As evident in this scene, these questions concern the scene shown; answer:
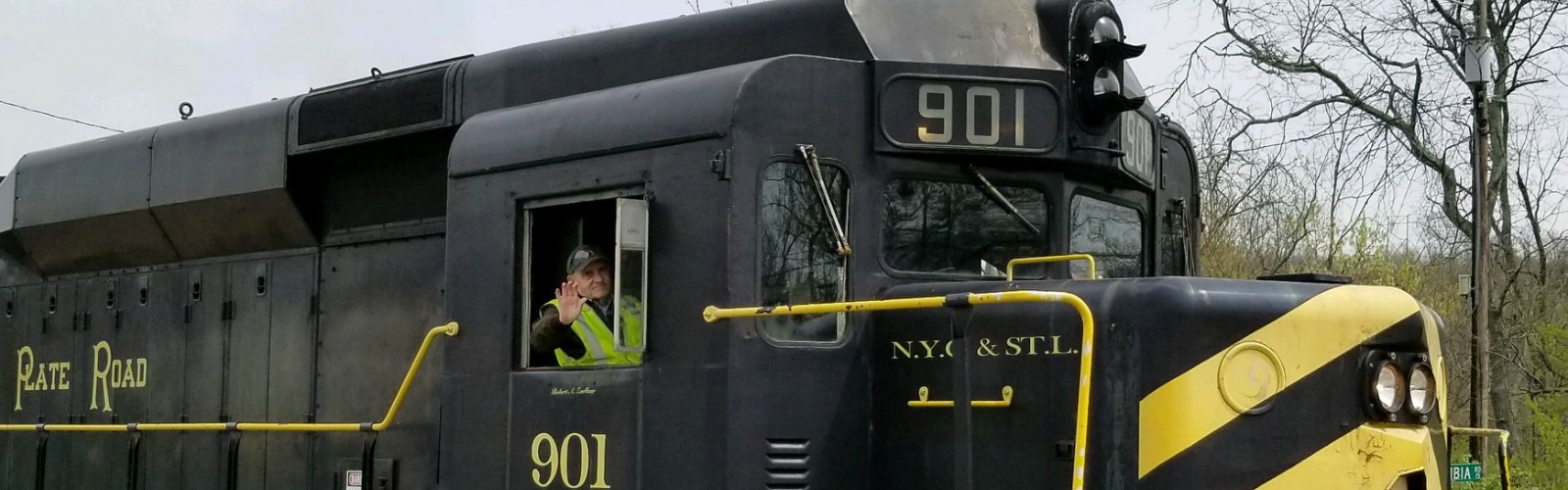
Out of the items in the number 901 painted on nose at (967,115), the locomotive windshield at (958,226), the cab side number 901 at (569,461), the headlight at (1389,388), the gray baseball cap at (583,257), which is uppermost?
the number 901 painted on nose at (967,115)

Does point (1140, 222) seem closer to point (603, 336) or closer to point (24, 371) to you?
point (603, 336)

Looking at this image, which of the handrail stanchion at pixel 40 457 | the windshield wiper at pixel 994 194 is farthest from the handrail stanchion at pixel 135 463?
the windshield wiper at pixel 994 194

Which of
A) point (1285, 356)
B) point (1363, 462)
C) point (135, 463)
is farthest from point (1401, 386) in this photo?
point (135, 463)

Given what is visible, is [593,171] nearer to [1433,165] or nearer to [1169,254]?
[1169,254]

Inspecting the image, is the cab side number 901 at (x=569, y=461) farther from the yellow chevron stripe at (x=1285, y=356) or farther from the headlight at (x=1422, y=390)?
the headlight at (x=1422, y=390)

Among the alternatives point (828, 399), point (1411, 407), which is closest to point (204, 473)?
point (828, 399)

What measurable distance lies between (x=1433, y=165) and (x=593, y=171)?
21382 millimetres

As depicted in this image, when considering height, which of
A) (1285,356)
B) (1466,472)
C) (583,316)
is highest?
(583,316)

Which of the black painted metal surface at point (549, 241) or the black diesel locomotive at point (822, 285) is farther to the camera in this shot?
the black painted metal surface at point (549, 241)

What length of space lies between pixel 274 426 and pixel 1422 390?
5.01 meters

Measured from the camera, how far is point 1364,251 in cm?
3103

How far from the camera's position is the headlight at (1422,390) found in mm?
5176

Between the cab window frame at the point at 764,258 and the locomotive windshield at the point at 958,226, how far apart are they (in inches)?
6.6

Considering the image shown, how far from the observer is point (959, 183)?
5.78 meters
